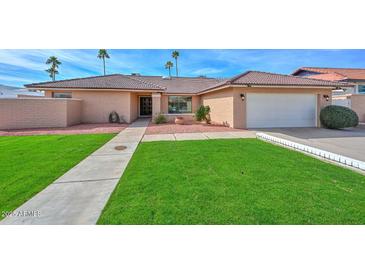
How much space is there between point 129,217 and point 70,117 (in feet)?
51.2

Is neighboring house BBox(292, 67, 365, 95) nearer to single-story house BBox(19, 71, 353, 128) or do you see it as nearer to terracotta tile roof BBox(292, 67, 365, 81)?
terracotta tile roof BBox(292, 67, 365, 81)

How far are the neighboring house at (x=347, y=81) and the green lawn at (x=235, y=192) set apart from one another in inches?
633

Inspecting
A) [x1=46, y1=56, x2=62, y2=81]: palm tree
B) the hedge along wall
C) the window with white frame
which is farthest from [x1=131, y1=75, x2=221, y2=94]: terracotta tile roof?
[x1=46, y1=56, x2=62, y2=81]: palm tree

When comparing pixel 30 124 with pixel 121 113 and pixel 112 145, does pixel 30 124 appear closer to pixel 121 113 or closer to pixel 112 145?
pixel 121 113

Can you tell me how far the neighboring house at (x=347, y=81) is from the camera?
18.2 m

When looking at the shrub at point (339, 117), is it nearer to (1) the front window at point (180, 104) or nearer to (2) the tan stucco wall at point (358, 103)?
(2) the tan stucco wall at point (358, 103)

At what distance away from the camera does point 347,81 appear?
25.1m

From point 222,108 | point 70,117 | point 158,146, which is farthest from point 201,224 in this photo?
point 70,117

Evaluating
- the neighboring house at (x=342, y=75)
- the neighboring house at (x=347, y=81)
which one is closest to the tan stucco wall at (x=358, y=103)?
the neighboring house at (x=347, y=81)

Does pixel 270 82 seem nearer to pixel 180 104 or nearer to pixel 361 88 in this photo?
pixel 180 104

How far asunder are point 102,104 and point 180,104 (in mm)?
9351

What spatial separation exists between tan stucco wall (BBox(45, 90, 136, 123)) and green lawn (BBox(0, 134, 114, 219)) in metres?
8.99

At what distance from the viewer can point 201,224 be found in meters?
3.22

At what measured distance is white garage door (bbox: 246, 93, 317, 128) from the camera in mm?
14578
